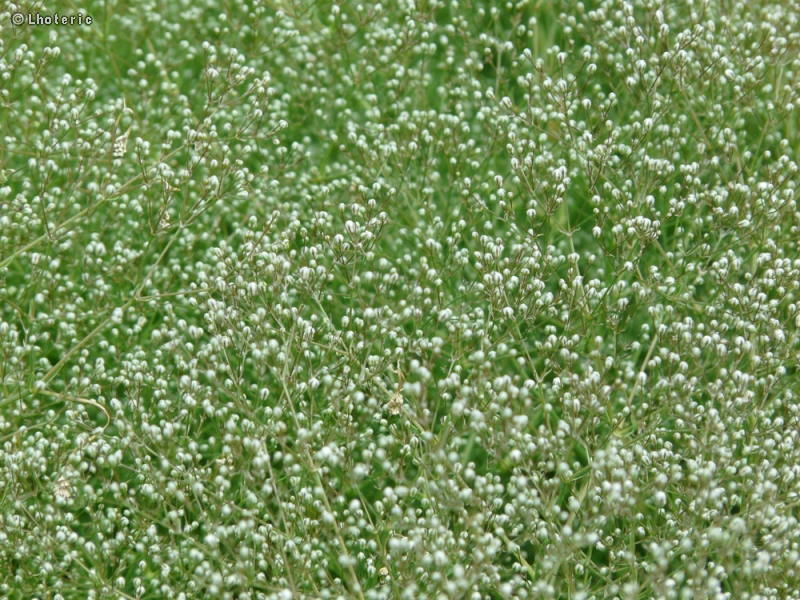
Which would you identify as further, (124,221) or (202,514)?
(124,221)

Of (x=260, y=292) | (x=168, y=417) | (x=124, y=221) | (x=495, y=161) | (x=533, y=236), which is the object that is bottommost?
(x=168, y=417)

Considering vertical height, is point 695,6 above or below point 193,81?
above

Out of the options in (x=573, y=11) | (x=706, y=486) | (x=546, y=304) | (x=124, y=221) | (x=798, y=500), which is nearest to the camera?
(x=706, y=486)

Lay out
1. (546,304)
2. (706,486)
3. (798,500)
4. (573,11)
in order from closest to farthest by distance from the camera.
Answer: (706,486)
(798,500)
(546,304)
(573,11)

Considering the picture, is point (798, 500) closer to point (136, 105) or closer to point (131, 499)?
point (131, 499)

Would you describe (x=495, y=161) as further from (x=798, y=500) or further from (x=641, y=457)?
(x=798, y=500)

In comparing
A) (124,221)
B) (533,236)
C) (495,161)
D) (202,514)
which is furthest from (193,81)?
(202,514)

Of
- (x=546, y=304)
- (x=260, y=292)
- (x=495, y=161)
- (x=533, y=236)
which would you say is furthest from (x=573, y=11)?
(x=260, y=292)
